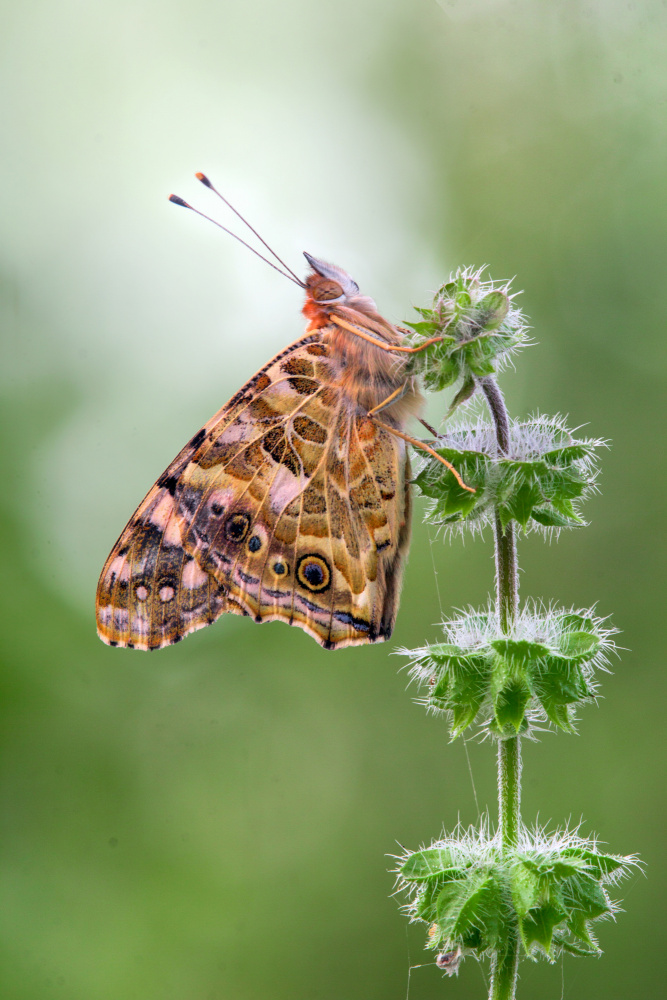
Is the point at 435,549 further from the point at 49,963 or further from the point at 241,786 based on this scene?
the point at 49,963

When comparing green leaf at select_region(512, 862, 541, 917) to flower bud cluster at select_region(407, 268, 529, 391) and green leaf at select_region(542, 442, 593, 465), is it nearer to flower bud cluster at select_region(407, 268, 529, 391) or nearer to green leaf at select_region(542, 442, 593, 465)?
green leaf at select_region(542, 442, 593, 465)

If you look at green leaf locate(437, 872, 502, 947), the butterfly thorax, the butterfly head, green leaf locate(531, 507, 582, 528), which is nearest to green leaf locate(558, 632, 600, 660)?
green leaf locate(531, 507, 582, 528)

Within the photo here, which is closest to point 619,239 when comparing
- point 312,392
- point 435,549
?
point 435,549

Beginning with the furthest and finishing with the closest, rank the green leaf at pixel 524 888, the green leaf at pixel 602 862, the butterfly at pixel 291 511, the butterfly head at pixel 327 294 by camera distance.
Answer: the butterfly head at pixel 327 294, the butterfly at pixel 291 511, the green leaf at pixel 602 862, the green leaf at pixel 524 888

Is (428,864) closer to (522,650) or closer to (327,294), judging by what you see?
(522,650)

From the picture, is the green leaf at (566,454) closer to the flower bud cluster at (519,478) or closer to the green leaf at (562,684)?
the flower bud cluster at (519,478)

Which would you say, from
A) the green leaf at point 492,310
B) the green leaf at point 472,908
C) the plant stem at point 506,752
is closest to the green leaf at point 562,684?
the plant stem at point 506,752

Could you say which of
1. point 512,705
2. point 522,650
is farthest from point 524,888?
point 522,650
